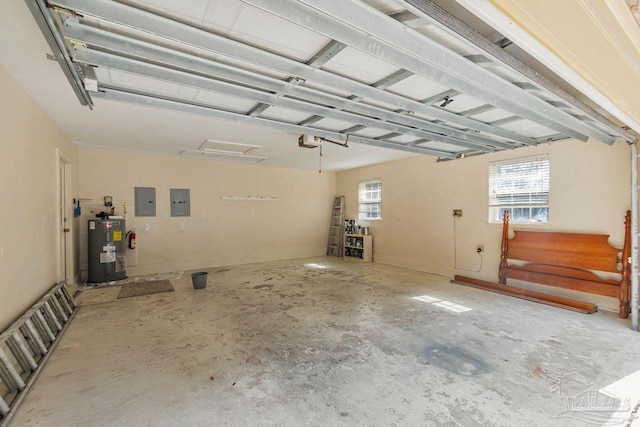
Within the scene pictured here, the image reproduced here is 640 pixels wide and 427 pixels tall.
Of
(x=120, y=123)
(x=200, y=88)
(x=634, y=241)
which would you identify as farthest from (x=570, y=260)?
(x=120, y=123)

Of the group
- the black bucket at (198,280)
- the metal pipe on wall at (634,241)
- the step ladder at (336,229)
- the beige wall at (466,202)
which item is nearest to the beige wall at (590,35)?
the metal pipe on wall at (634,241)

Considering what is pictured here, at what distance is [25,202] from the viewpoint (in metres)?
2.76

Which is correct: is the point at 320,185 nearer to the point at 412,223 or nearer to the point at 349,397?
the point at 412,223

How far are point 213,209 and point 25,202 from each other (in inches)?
155

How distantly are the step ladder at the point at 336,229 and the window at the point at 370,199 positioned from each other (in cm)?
67

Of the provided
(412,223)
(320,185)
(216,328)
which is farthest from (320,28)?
Answer: (320,185)

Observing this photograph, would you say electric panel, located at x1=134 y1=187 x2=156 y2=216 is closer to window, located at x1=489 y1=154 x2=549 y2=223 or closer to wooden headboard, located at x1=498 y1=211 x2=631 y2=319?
window, located at x1=489 y1=154 x2=549 y2=223

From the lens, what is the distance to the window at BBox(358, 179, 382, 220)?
7.34 m

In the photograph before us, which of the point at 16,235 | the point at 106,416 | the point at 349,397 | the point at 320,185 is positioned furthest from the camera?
the point at 320,185

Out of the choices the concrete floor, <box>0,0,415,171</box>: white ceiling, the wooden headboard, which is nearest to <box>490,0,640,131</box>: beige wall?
<box>0,0,415,171</box>: white ceiling

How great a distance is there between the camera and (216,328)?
10.5ft

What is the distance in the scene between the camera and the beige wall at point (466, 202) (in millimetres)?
3791

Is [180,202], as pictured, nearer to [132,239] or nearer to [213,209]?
[213,209]

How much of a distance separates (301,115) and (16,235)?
9.65ft
